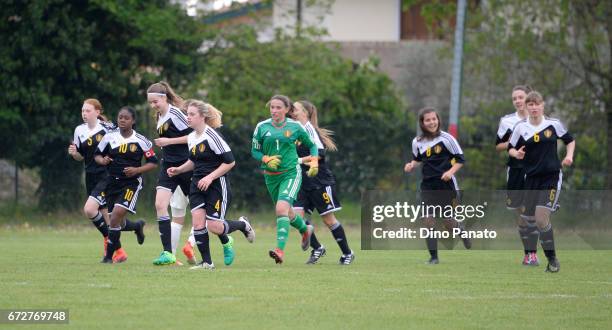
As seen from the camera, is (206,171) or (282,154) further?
(282,154)

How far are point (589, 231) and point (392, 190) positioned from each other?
7316 millimetres

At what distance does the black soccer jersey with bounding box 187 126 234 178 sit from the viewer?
40.5ft

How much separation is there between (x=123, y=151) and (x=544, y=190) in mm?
4971

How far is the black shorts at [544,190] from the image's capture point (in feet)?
42.8

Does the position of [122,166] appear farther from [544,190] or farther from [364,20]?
[364,20]

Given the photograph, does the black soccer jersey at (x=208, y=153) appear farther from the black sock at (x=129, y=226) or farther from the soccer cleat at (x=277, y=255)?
the black sock at (x=129, y=226)

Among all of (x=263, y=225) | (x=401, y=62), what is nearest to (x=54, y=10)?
(x=263, y=225)

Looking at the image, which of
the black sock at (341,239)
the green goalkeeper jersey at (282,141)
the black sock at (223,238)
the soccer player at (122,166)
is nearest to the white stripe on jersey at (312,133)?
the green goalkeeper jersey at (282,141)

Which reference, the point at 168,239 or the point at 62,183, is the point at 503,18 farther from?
the point at 168,239

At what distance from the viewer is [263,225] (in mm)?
24859

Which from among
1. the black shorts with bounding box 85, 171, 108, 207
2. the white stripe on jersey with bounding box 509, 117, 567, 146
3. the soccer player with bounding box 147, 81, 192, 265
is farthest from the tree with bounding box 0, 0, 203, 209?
the white stripe on jersey with bounding box 509, 117, 567, 146

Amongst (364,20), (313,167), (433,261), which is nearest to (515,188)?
(433,261)

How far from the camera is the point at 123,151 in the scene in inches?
539

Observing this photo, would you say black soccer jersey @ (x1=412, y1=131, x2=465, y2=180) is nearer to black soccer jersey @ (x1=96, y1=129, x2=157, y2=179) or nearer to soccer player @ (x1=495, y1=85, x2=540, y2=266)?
soccer player @ (x1=495, y1=85, x2=540, y2=266)
